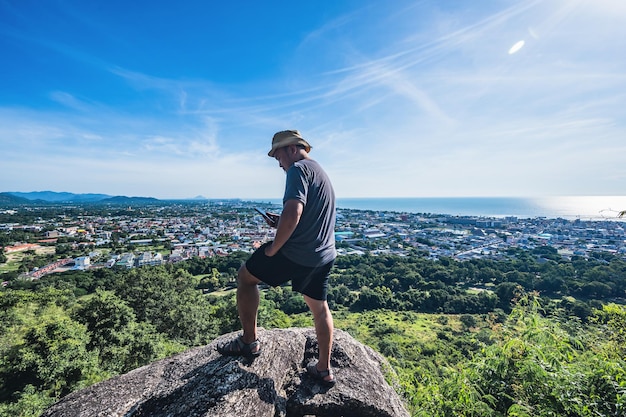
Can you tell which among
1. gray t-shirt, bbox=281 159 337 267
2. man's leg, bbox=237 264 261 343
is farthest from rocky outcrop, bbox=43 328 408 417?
gray t-shirt, bbox=281 159 337 267

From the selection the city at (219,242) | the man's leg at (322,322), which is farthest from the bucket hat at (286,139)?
the city at (219,242)

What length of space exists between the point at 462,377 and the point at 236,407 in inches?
97.3

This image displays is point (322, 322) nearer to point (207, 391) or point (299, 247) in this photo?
point (299, 247)

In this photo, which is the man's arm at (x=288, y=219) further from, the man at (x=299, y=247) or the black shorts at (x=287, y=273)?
the black shorts at (x=287, y=273)

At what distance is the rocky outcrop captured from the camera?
7.63 ft

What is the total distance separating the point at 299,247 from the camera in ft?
8.25

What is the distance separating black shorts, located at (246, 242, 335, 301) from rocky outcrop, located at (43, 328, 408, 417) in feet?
3.22

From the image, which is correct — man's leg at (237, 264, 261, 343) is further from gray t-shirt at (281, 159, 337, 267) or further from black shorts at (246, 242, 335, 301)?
gray t-shirt at (281, 159, 337, 267)

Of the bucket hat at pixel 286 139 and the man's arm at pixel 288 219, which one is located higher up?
the bucket hat at pixel 286 139

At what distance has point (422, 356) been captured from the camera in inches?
750

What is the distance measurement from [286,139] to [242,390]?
7.83 ft

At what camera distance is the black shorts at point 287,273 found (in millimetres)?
2549

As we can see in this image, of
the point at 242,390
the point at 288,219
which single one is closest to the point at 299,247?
the point at 288,219

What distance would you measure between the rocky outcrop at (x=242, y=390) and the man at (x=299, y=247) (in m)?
0.34
